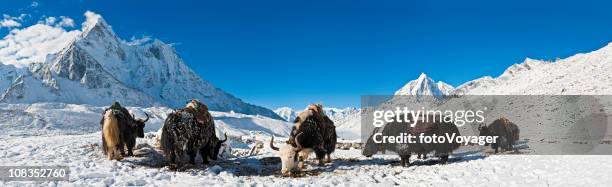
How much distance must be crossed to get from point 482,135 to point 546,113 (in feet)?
156

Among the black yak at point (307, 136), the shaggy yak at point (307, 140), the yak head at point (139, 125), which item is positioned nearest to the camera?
the shaggy yak at point (307, 140)

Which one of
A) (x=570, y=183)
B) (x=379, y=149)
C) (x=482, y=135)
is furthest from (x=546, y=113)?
(x=570, y=183)

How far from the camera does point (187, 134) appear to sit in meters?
15.1

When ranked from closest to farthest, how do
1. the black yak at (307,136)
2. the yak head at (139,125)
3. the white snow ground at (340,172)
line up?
the white snow ground at (340,172), the black yak at (307,136), the yak head at (139,125)

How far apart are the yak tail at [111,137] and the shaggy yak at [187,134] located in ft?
4.73

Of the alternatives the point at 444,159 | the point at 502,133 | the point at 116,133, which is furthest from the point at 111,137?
the point at 502,133

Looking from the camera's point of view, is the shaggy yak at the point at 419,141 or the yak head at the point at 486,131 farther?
the yak head at the point at 486,131

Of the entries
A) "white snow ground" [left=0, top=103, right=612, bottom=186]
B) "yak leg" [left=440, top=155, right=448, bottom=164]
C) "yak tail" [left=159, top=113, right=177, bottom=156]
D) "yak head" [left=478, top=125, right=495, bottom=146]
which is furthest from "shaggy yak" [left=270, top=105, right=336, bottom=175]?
"yak head" [left=478, top=125, right=495, bottom=146]

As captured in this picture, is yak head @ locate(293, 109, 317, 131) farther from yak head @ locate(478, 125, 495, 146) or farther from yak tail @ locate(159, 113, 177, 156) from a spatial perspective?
yak head @ locate(478, 125, 495, 146)

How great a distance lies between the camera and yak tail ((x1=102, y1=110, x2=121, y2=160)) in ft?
50.4

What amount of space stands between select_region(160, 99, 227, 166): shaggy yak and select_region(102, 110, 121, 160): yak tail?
1441 mm

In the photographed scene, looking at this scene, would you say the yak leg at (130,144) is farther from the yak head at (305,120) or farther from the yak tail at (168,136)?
the yak head at (305,120)

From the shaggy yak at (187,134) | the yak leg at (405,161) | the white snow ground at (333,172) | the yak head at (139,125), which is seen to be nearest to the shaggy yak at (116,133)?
the white snow ground at (333,172)

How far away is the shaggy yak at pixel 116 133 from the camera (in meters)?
15.4
